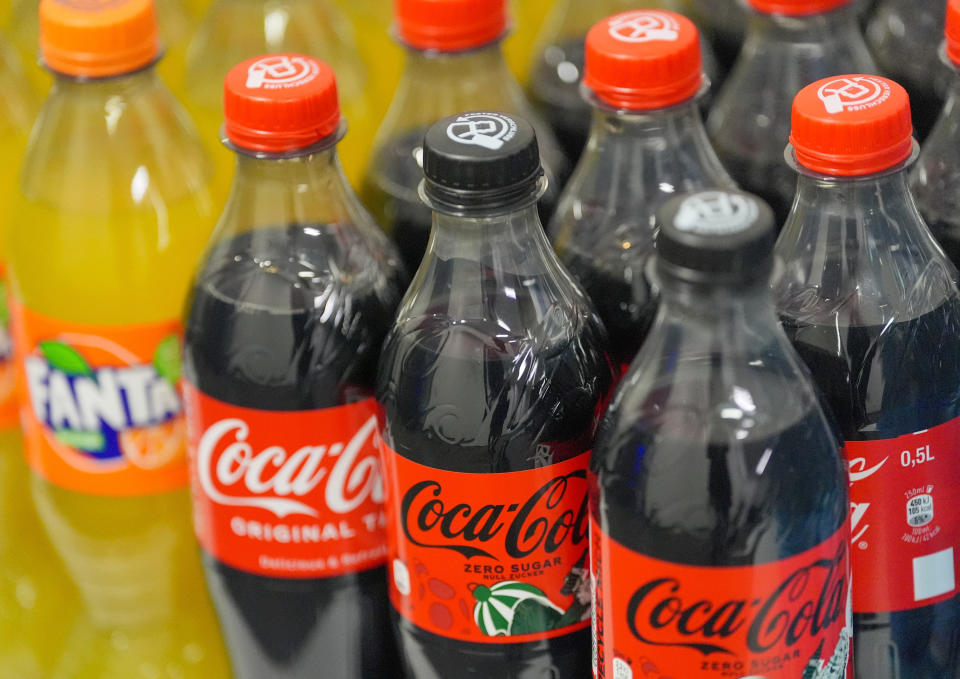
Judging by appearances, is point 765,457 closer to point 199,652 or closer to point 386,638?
point 386,638

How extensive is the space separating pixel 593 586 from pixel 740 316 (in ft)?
0.81

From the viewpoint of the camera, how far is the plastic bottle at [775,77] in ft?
4.67

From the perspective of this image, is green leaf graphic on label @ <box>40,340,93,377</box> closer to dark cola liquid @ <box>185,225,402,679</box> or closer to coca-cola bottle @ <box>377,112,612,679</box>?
dark cola liquid @ <box>185,225,402,679</box>

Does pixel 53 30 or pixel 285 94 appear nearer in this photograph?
pixel 285 94

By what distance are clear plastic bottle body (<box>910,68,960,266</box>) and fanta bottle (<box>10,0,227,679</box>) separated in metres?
0.70

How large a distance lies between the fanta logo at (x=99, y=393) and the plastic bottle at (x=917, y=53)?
0.80m

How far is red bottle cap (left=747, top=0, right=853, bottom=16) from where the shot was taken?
138 cm

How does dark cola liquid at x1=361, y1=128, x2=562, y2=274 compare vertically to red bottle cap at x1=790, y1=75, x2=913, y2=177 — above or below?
below

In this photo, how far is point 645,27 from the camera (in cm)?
127

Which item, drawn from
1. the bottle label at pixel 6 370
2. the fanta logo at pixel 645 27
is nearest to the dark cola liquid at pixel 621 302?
the fanta logo at pixel 645 27

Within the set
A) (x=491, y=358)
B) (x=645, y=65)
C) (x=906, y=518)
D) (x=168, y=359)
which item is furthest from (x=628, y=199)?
(x=168, y=359)

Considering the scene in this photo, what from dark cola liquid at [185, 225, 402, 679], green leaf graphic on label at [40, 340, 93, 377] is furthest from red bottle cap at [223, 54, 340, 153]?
green leaf graphic on label at [40, 340, 93, 377]

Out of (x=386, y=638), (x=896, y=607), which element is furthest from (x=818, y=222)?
(x=386, y=638)

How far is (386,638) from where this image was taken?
1.46 metres
